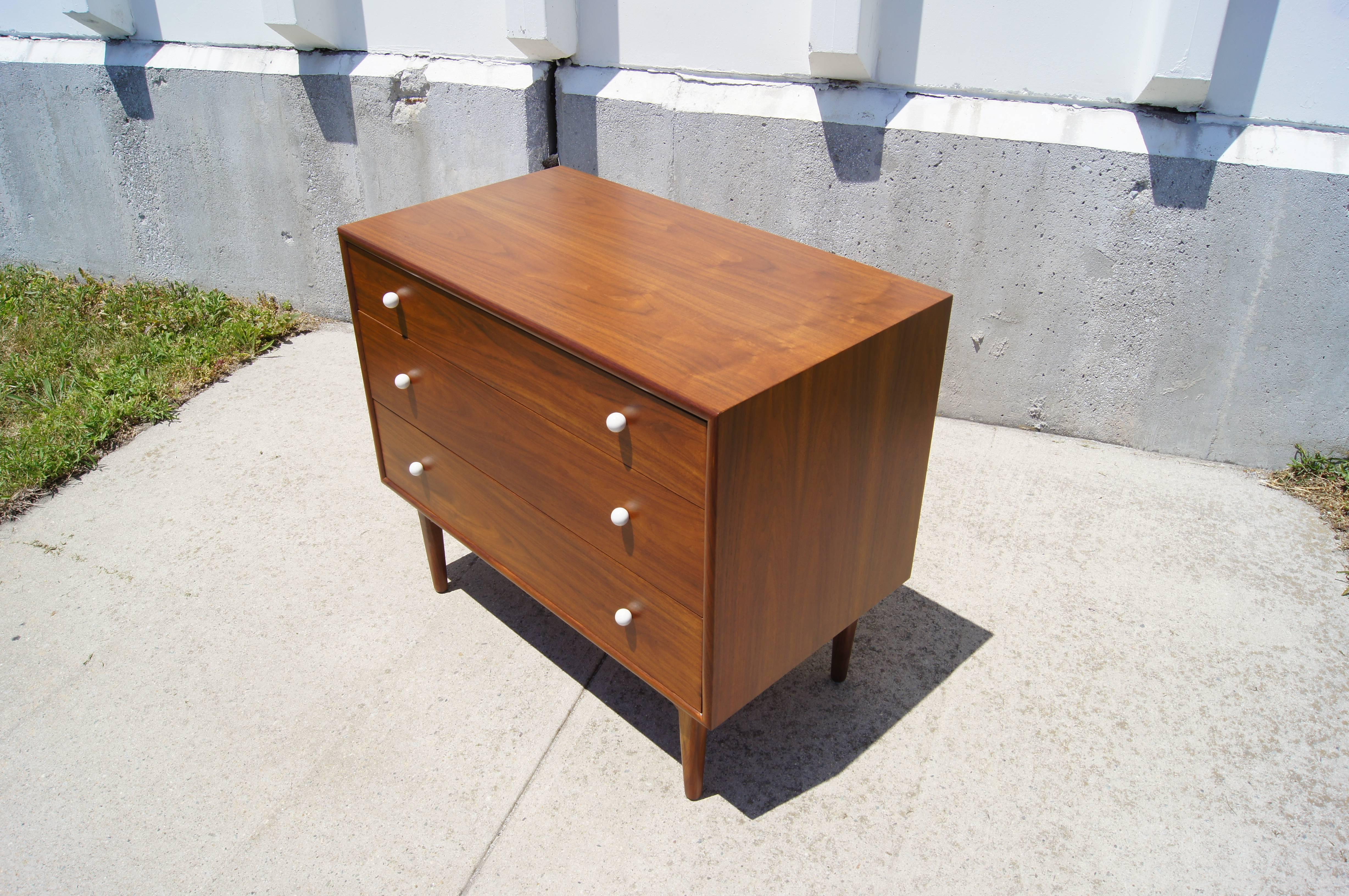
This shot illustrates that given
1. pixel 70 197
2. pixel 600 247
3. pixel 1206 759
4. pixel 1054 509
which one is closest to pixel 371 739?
pixel 600 247

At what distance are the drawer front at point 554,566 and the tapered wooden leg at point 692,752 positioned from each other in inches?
4.3

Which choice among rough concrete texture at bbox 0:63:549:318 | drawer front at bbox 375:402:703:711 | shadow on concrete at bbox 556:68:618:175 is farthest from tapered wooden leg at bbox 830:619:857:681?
rough concrete texture at bbox 0:63:549:318

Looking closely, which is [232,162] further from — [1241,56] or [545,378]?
[1241,56]

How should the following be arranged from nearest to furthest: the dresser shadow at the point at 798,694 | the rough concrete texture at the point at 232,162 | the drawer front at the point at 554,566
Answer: the drawer front at the point at 554,566 < the dresser shadow at the point at 798,694 < the rough concrete texture at the point at 232,162

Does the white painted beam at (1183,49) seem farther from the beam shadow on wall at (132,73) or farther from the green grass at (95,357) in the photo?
the beam shadow on wall at (132,73)

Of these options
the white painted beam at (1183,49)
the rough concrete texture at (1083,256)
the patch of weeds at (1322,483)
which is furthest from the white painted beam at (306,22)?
the patch of weeds at (1322,483)

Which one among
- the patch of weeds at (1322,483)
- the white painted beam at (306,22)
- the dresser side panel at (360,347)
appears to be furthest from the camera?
the white painted beam at (306,22)

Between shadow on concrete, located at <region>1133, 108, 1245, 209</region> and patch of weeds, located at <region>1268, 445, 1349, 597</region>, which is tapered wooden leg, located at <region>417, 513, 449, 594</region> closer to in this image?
shadow on concrete, located at <region>1133, 108, 1245, 209</region>

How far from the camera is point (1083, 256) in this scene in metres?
3.23

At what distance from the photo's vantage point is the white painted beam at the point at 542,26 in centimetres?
352

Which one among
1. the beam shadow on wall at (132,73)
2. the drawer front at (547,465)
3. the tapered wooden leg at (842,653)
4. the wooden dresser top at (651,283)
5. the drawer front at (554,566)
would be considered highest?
the beam shadow on wall at (132,73)

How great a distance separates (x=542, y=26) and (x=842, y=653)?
243cm

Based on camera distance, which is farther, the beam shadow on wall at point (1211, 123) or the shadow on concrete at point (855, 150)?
the shadow on concrete at point (855, 150)

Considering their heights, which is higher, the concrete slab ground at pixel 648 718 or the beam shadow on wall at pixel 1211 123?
the beam shadow on wall at pixel 1211 123
